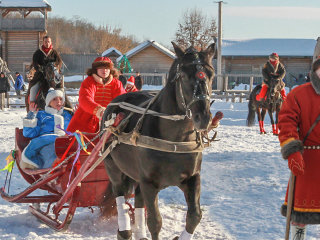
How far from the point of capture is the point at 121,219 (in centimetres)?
478

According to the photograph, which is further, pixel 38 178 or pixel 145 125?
pixel 38 178

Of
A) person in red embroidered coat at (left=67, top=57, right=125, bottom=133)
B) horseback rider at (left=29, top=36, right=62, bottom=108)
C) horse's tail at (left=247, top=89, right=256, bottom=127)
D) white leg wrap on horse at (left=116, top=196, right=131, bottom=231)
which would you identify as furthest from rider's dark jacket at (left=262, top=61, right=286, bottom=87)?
white leg wrap on horse at (left=116, top=196, right=131, bottom=231)

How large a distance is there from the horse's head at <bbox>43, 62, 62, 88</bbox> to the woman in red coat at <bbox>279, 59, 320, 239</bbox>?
5.57m

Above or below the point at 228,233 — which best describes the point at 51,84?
above

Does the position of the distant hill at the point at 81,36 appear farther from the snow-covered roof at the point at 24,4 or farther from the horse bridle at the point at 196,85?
the horse bridle at the point at 196,85

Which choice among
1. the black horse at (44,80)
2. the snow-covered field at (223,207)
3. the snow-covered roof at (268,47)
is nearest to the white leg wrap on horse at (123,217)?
the snow-covered field at (223,207)

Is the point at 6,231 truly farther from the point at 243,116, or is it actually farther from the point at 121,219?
the point at 243,116

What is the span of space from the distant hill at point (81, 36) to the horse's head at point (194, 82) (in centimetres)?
6057

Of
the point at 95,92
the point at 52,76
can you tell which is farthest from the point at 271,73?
the point at 95,92

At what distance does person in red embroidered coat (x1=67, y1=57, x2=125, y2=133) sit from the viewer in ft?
17.9

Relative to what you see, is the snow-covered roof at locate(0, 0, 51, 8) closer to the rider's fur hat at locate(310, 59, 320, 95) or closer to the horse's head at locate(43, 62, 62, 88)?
the horse's head at locate(43, 62, 62, 88)

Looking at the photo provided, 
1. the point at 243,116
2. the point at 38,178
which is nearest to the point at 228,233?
the point at 38,178

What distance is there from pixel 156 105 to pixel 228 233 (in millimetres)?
1824

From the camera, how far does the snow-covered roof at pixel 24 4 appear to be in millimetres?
39219
